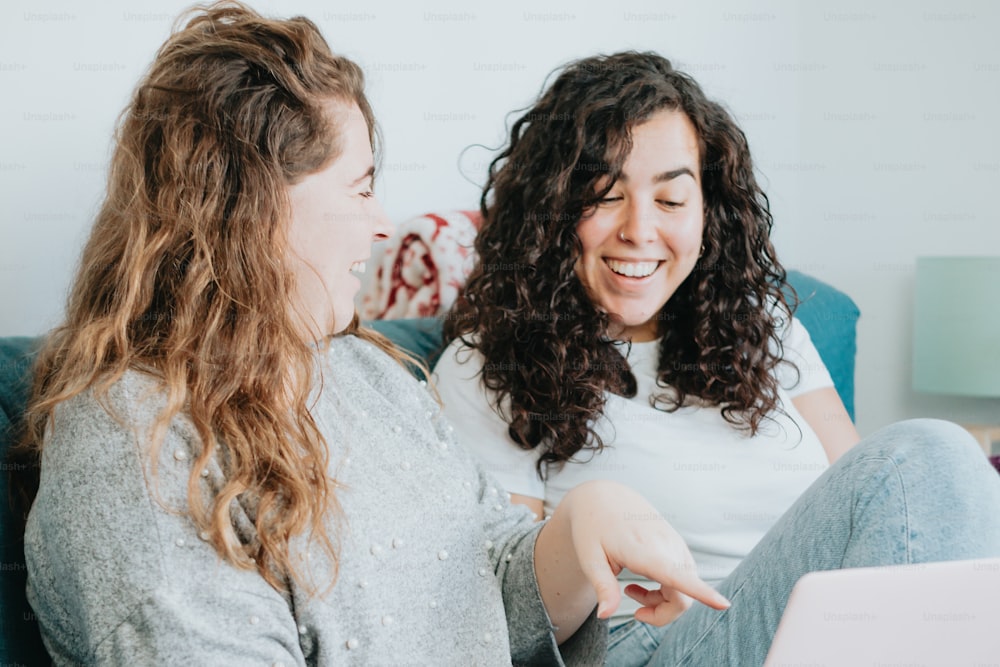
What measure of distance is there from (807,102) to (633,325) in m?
1.24

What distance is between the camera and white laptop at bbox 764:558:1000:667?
663mm

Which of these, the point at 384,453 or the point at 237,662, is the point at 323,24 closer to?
the point at 384,453

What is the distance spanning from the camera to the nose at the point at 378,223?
0.98m

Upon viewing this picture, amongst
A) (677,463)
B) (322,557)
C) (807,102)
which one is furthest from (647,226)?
(807,102)

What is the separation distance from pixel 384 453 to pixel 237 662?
0.97 feet

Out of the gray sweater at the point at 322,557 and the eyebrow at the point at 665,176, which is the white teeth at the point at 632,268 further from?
the gray sweater at the point at 322,557

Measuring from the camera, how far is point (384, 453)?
98cm

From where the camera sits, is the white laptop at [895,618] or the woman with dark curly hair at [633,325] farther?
the woman with dark curly hair at [633,325]

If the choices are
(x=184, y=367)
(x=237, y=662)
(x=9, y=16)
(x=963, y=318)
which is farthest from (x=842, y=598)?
(x=963, y=318)

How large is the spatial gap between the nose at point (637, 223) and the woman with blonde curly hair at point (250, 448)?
40cm

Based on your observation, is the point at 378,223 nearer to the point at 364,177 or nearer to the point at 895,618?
the point at 364,177

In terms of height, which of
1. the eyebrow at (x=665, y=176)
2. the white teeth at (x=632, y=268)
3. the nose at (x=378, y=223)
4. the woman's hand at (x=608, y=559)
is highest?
the eyebrow at (x=665, y=176)

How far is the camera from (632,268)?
4.28 feet

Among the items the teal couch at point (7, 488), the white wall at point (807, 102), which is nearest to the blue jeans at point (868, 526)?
the teal couch at point (7, 488)
